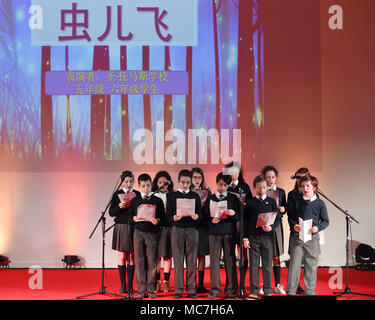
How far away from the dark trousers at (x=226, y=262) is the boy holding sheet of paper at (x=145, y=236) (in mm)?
584

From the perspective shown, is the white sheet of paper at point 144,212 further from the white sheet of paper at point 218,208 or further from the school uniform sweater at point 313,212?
the school uniform sweater at point 313,212

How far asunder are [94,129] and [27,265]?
2.06 m

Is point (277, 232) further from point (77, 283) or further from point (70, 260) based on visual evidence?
point (70, 260)

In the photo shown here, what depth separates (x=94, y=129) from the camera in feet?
23.1

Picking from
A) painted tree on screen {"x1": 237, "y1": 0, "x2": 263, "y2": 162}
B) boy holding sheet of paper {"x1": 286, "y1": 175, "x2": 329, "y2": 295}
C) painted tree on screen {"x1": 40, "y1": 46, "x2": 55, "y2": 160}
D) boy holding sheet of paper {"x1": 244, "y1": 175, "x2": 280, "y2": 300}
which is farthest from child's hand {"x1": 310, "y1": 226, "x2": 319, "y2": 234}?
painted tree on screen {"x1": 40, "y1": 46, "x2": 55, "y2": 160}

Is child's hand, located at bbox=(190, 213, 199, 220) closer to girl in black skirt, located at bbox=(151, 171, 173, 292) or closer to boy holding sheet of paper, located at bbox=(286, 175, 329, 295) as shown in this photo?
girl in black skirt, located at bbox=(151, 171, 173, 292)

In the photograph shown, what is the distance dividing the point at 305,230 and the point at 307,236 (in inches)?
2.4

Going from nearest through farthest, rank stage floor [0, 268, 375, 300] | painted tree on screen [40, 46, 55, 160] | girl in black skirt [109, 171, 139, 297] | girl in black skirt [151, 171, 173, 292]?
1. stage floor [0, 268, 375, 300]
2. girl in black skirt [109, 171, 139, 297]
3. girl in black skirt [151, 171, 173, 292]
4. painted tree on screen [40, 46, 55, 160]

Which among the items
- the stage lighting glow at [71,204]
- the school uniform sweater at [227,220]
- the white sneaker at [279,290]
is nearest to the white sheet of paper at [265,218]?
the school uniform sweater at [227,220]

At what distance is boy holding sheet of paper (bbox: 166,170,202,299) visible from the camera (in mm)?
5094

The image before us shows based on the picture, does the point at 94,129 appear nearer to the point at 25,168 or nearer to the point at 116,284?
the point at 25,168

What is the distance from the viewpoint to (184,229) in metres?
5.17

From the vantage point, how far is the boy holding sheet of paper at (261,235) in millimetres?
5020
